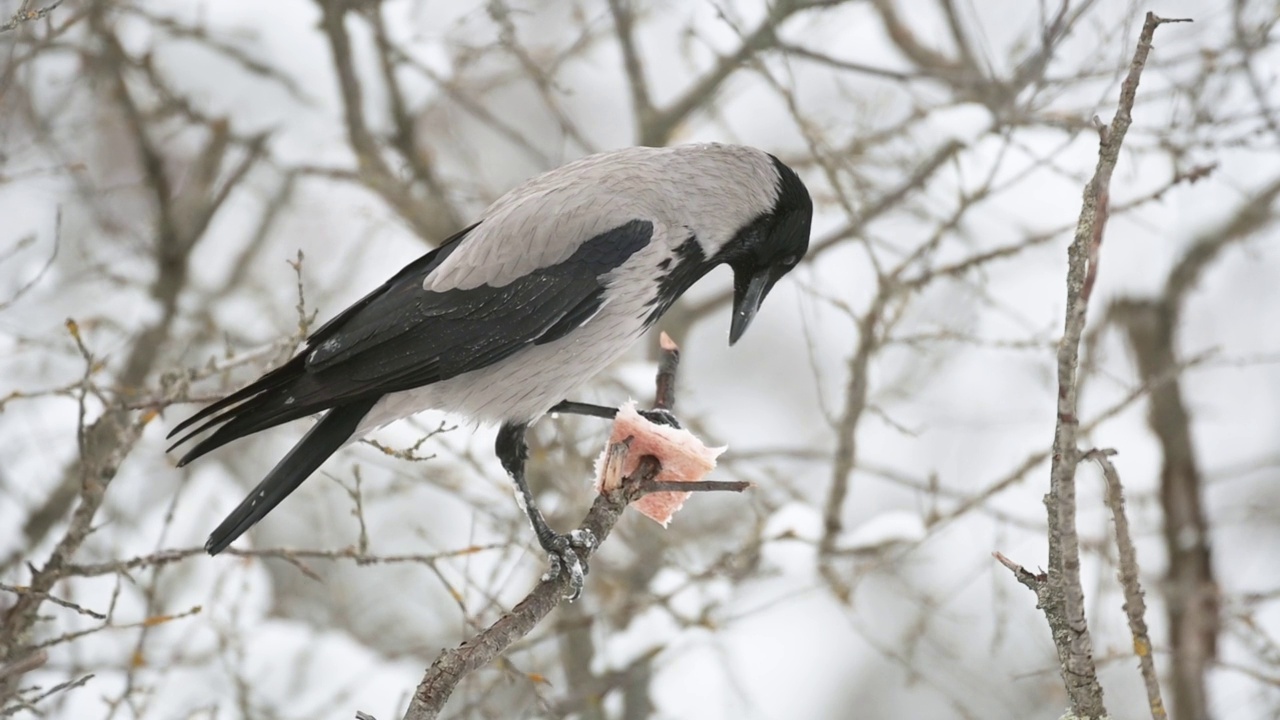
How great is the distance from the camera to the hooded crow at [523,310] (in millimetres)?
3457

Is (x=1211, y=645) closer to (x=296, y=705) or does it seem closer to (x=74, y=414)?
(x=296, y=705)

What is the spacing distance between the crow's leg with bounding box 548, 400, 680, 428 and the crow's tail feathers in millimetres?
824

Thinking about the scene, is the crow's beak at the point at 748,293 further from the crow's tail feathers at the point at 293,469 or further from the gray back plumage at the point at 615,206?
the crow's tail feathers at the point at 293,469

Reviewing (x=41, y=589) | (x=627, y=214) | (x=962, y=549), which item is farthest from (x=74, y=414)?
(x=962, y=549)

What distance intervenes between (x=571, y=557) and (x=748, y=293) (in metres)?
1.17

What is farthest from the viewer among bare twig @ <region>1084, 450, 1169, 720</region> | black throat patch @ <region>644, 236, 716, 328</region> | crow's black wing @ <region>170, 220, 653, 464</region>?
black throat patch @ <region>644, 236, 716, 328</region>

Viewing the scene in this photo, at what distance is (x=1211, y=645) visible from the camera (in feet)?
22.9

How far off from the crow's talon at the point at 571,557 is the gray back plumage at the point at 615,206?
0.83 m

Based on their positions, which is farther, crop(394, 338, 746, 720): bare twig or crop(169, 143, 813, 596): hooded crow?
crop(169, 143, 813, 596): hooded crow

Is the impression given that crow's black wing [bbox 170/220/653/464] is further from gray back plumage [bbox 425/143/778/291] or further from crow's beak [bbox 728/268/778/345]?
crow's beak [bbox 728/268/778/345]

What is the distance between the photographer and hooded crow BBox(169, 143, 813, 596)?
3457 mm

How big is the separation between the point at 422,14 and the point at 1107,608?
5.39 m

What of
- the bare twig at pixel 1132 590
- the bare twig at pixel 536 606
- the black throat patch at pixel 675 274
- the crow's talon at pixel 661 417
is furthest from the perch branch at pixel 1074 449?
the crow's talon at pixel 661 417

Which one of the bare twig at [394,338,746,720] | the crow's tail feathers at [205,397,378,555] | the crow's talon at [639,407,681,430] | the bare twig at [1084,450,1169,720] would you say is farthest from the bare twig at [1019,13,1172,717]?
the crow's tail feathers at [205,397,378,555]
